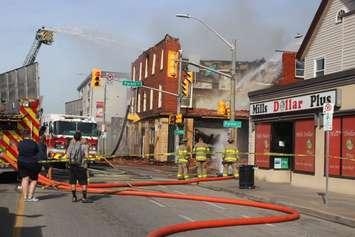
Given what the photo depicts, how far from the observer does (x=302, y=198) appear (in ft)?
64.1

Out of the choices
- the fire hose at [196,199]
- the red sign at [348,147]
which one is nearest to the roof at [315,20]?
the fire hose at [196,199]

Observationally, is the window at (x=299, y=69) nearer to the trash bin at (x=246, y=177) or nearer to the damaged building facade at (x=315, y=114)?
the damaged building facade at (x=315, y=114)

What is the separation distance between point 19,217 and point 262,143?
690 inches

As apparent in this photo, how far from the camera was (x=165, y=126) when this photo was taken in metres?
54.4

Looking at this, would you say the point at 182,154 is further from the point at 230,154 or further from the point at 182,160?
the point at 230,154

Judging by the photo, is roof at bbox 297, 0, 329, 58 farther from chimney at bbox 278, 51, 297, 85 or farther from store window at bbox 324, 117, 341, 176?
chimney at bbox 278, 51, 297, 85

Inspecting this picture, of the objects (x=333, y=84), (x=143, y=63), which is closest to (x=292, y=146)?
Result: (x=333, y=84)

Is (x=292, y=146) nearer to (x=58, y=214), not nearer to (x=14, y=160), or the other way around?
(x=14, y=160)

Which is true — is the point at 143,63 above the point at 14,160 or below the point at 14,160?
above

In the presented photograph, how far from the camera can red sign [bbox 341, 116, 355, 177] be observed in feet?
71.3

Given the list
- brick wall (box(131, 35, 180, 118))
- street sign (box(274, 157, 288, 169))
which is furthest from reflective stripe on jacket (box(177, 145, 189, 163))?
brick wall (box(131, 35, 180, 118))

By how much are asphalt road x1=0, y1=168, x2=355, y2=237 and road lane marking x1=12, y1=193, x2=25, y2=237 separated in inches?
0.7

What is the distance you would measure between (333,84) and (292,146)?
5.41 metres

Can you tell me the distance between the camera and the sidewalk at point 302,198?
15.5 metres
